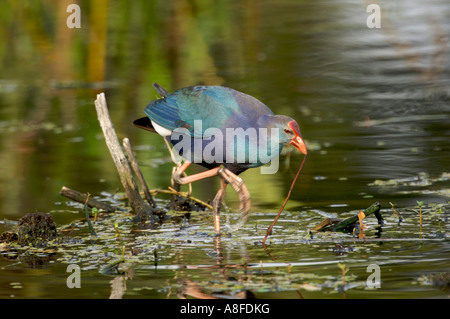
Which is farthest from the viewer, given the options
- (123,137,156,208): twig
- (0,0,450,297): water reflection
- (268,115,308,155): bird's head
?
(0,0,450,297): water reflection

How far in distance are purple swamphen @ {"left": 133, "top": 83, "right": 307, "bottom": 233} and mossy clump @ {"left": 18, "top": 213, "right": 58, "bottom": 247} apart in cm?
107

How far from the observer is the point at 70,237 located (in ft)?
17.6

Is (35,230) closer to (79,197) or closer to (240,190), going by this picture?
(79,197)

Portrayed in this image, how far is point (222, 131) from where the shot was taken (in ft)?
17.7

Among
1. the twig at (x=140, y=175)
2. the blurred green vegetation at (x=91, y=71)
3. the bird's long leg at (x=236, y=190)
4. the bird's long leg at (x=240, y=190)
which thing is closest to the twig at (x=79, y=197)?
the twig at (x=140, y=175)

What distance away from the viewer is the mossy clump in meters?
5.21

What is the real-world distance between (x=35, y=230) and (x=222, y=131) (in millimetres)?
1334

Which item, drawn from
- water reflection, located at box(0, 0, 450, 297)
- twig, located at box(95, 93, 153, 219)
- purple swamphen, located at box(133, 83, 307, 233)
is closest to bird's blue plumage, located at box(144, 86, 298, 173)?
purple swamphen, located at box(133, 83, 307, 233)

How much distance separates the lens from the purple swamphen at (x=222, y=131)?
17.1 feet

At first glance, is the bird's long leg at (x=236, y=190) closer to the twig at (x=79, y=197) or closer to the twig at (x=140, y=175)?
the twig at (x=140, y=175)

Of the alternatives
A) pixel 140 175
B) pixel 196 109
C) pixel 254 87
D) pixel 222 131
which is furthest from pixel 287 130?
pixel 254 87

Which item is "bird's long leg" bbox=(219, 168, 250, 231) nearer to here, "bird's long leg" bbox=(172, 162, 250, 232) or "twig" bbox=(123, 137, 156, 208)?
"bird's long leg" bbox=(172, 162, 250, 232)

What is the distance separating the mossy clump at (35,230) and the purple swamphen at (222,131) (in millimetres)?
1067
